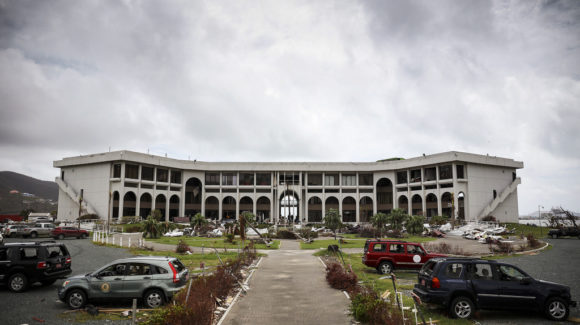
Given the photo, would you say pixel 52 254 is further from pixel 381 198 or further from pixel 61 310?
pixel 381 198

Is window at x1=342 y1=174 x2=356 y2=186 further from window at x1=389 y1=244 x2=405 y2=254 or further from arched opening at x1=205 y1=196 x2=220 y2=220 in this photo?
window at x1=389 y1=244 x2=405 y2=254

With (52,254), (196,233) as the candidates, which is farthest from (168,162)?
(52,254)

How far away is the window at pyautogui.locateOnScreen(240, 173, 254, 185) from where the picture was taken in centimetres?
7931

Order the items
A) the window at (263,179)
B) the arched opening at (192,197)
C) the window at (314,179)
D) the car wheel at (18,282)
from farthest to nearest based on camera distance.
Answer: the window at (314,179) → the window at (263,179) → the arched opening at (192,197) → the car wheel at (18,282)

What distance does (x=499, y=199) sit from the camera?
63188 millimetres

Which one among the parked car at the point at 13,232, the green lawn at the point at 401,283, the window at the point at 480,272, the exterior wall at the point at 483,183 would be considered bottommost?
the green lawn at the point at 401,283

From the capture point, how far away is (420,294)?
1113cm

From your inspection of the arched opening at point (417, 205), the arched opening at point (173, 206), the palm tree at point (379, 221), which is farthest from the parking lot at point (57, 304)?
the arched opening at point (173, 206)

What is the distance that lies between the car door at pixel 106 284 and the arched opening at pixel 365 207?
68.4 m

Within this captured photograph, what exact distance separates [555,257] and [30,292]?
30.1 m

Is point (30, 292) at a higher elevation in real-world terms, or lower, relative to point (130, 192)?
lower

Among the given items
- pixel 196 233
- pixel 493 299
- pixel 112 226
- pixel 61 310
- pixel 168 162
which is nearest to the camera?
pixel 493 299

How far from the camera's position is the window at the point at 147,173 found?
69588mm

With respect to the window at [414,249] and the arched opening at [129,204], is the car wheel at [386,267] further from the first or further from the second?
the arched opening at [129,204]
